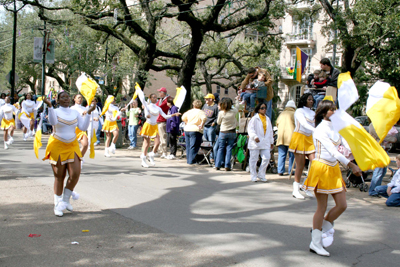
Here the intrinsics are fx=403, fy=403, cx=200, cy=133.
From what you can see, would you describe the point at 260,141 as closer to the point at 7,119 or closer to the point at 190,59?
the point at 190,59

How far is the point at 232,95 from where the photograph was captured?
5725 centimetres

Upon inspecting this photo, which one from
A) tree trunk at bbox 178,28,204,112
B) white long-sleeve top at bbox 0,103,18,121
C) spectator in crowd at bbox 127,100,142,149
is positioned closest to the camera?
white long-sleeve top at bbox 0,103,18,121

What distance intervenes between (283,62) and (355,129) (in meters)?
43.1

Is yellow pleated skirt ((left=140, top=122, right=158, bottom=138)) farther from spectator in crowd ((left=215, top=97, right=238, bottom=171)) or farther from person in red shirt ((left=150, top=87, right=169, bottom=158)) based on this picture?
person in red shirt ((left=150, top=87, right=169, bottom=158))

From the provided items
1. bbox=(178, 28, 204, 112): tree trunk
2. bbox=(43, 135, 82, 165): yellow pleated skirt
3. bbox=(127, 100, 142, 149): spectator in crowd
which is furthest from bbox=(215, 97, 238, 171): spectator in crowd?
bbox=(178, 28, 204, 112): tree trunk

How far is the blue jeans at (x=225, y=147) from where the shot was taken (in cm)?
1097

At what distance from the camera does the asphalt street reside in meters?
4.48

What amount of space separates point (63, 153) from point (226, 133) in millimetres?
5676

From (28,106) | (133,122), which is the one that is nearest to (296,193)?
(133,122)

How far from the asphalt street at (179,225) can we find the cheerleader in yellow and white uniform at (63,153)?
1.02 ft

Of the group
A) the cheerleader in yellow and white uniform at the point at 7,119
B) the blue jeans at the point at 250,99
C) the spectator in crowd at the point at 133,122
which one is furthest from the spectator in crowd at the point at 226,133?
the cheerleader in yellow and white uniform at the point at 7,119

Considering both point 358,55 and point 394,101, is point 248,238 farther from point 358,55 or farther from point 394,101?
point 358,55

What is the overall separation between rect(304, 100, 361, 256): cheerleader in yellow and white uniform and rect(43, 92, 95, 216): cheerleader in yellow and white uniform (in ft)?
11.1

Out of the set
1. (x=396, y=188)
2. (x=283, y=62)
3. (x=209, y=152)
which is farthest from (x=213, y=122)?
(x=283, y=62)
